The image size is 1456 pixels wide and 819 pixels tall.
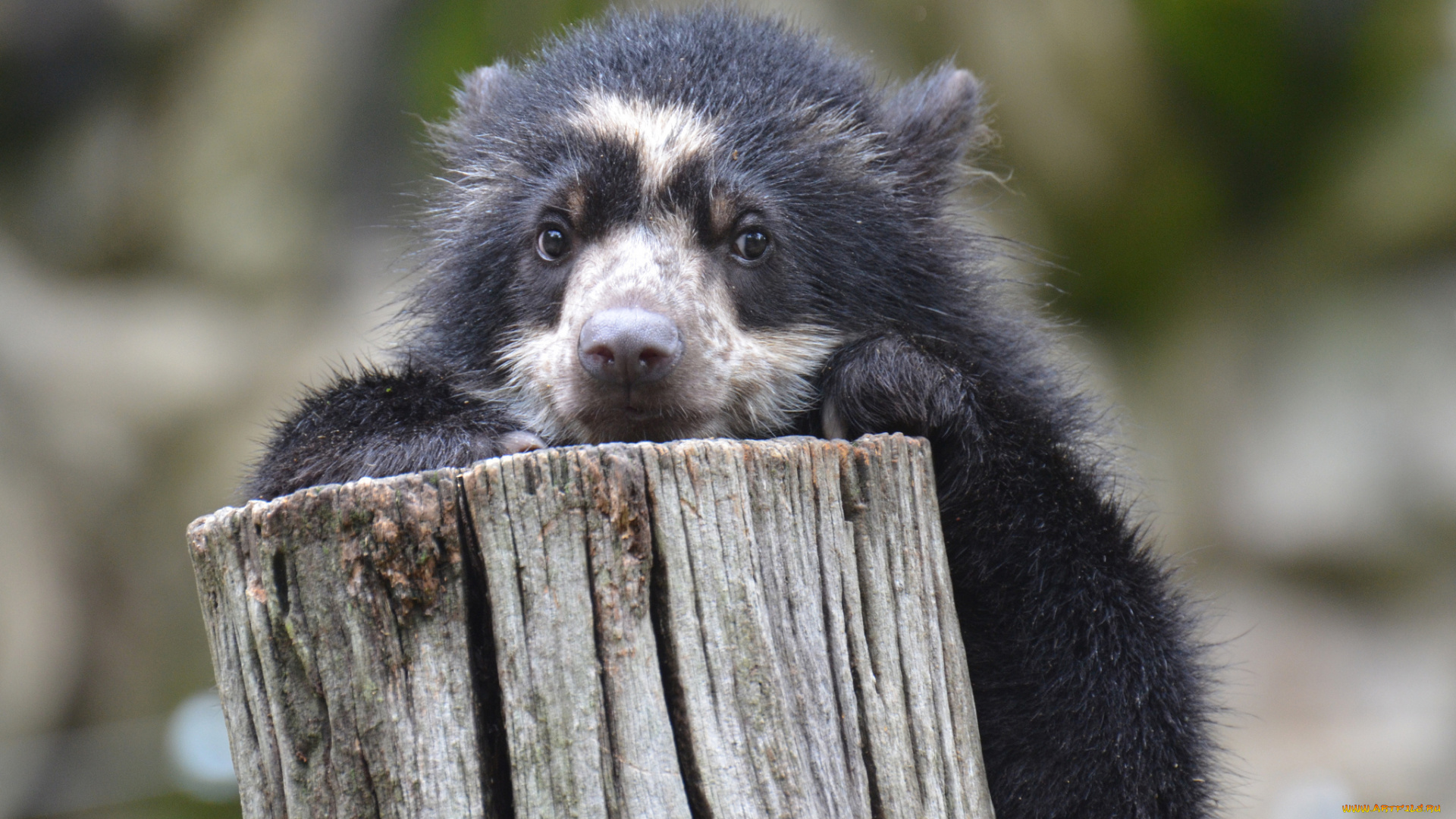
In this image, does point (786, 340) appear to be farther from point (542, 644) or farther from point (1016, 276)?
point (1016, 276)

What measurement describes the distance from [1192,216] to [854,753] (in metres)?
9.98

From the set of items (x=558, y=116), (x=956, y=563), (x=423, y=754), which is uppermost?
(x=558, y=116)

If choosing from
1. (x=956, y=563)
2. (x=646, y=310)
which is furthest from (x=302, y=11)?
(x=956, y=563)

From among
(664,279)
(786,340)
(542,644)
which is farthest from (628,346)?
(542,644)

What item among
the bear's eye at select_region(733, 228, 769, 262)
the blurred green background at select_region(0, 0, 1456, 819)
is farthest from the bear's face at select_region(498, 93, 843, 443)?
the blurred green background at select_region(0, 0, 1456, 819)

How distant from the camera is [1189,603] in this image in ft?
14.0

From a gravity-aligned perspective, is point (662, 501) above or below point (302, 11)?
below

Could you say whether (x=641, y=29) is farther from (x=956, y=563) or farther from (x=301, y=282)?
(x=301, y=282)

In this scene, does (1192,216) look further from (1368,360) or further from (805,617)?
(805,617)

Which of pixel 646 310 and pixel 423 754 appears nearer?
pixel 423 754

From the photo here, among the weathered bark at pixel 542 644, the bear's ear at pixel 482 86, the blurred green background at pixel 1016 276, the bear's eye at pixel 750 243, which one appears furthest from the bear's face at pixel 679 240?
the blurred green background at pixel 1016 276

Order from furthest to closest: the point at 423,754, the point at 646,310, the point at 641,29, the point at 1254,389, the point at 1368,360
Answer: the point at 1254,389, the point at 1368,360, the point at 641,29, the point at 646,310, the point at 423,754

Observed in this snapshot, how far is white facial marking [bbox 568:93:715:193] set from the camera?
4129 millimetres

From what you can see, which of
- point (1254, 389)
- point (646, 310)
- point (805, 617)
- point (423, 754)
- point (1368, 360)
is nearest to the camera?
point (423, 754)
